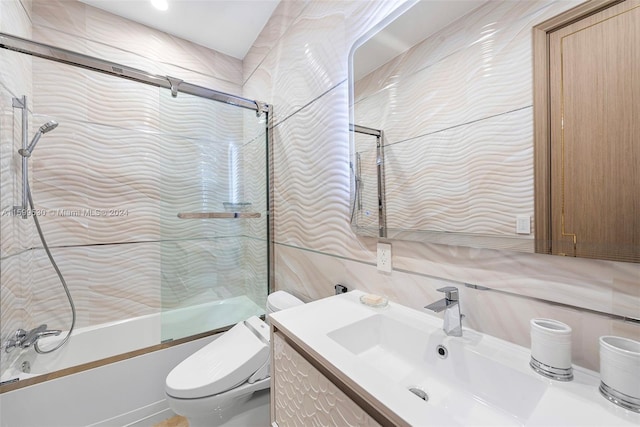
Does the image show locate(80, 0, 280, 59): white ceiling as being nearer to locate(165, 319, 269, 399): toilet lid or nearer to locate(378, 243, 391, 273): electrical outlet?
locate(378, 243, 391, 273): electrical outlet

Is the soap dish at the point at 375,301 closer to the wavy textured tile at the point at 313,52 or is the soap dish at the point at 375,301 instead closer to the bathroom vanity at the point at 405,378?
the bathroom vanity at the point at 405,378

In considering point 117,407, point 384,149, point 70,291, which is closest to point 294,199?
point 384,149

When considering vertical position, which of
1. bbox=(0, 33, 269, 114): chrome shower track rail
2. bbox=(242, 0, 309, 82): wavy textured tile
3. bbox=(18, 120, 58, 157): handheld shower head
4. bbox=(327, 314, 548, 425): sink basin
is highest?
bbox=(242, 0, 309, 82): wavy textured tile

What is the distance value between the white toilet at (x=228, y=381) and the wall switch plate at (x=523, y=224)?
1.05 m

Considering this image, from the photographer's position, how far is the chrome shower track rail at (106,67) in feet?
4.01

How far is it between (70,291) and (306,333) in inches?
73.7

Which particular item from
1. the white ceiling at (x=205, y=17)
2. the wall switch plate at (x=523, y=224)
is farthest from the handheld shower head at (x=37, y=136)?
the wall switch plate at (x=523, y=224)

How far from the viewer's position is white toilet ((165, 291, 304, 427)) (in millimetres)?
1108

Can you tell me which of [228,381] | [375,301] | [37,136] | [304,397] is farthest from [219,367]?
[37,136]

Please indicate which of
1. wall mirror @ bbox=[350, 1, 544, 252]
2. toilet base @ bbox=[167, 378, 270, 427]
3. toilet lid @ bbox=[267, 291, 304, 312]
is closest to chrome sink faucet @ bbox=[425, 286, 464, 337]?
wall mirror @ bbox=[350, 1, 544, 252]

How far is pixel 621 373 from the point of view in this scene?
467mm

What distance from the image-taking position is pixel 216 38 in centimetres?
213

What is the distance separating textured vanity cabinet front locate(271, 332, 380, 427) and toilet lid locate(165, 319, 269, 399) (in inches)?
13.9

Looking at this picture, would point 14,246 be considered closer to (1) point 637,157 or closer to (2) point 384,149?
(2) point 384,149
